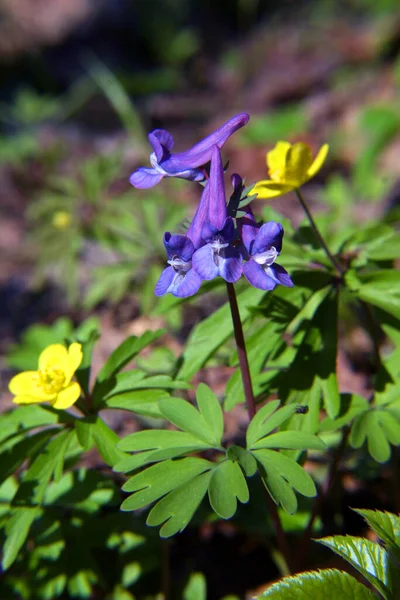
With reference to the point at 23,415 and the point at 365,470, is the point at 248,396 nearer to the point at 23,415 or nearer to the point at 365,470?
the point at 23,415

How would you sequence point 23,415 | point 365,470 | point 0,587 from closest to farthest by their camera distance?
point 23,415 → point 0,587 → point 365,470

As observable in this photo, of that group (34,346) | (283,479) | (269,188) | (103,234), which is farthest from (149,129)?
(283,479)

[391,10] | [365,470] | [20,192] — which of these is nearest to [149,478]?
[365,470]

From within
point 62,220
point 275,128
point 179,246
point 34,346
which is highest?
point 275,128

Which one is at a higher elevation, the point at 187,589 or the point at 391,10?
the point at 391,10

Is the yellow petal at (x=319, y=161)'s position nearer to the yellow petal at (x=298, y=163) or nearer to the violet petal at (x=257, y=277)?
the yellow petal at (x=298, y=163)

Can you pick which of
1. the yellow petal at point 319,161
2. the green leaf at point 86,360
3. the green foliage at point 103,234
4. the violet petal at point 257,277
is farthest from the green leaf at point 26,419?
the green foliage at point 103,234

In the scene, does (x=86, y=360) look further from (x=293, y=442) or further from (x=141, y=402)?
(x=293, y=442)
